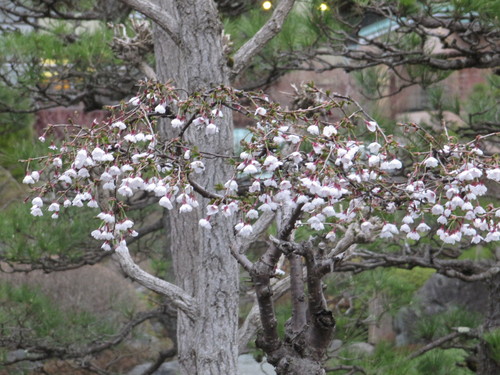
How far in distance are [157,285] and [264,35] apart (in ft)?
3.49

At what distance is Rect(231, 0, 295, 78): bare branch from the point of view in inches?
117

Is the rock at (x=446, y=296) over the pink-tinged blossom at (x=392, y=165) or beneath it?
beneath

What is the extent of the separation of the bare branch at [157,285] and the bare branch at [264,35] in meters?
0.84

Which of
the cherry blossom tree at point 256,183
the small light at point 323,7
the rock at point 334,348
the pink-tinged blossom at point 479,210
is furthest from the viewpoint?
the rock at point 334,348

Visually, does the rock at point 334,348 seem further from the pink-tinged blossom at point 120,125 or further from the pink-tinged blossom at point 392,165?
the pink-tinged blossom at point 120,125

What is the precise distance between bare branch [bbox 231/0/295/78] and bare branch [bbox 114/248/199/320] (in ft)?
2.77

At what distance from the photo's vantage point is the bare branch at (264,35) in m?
2.96

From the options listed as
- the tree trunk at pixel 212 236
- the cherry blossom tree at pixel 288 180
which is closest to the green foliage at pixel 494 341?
the tree trunk at pixel 212 236

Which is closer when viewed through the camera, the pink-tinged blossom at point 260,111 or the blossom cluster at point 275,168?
→ the blossom cluster at point 275,168

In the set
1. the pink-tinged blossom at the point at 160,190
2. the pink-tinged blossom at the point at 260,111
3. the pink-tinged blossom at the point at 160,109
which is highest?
the pink-tinged blossom at the point at 160,109

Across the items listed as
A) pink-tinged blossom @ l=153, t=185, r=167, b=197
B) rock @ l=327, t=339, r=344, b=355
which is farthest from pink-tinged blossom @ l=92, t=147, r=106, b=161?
rock @ l=327, t=339, r=344, b=355

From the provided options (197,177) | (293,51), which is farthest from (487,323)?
(197,177)

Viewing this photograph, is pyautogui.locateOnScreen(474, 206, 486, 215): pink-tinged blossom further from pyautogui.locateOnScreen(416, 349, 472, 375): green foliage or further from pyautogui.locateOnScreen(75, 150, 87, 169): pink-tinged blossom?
pyautogui.locateOnScreen(416, 349, 472, 375): green foliage

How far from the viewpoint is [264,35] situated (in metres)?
2.96
